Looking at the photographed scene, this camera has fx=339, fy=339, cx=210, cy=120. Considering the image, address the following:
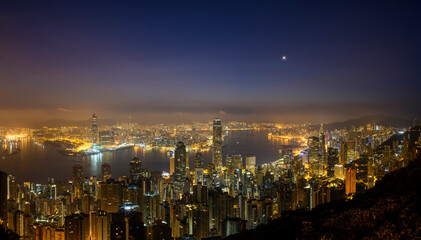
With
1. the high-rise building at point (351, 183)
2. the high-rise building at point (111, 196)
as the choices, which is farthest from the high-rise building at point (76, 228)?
the high-rise building at point (351, 183)

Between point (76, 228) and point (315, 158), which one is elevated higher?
point (315, 158)

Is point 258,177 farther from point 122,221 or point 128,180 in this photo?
point 122,221

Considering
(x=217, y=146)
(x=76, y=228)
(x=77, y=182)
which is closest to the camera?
(x=76, y=228)

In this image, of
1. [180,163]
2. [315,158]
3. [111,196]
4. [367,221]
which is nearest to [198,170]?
[180,163]

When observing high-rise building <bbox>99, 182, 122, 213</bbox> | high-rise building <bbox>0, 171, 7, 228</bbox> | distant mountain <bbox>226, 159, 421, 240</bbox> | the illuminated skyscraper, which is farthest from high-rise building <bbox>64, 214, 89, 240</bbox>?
the illuminated skyscraper

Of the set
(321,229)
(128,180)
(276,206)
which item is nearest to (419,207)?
(321,229)

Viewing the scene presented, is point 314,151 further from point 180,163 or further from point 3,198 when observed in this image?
point 3,198
